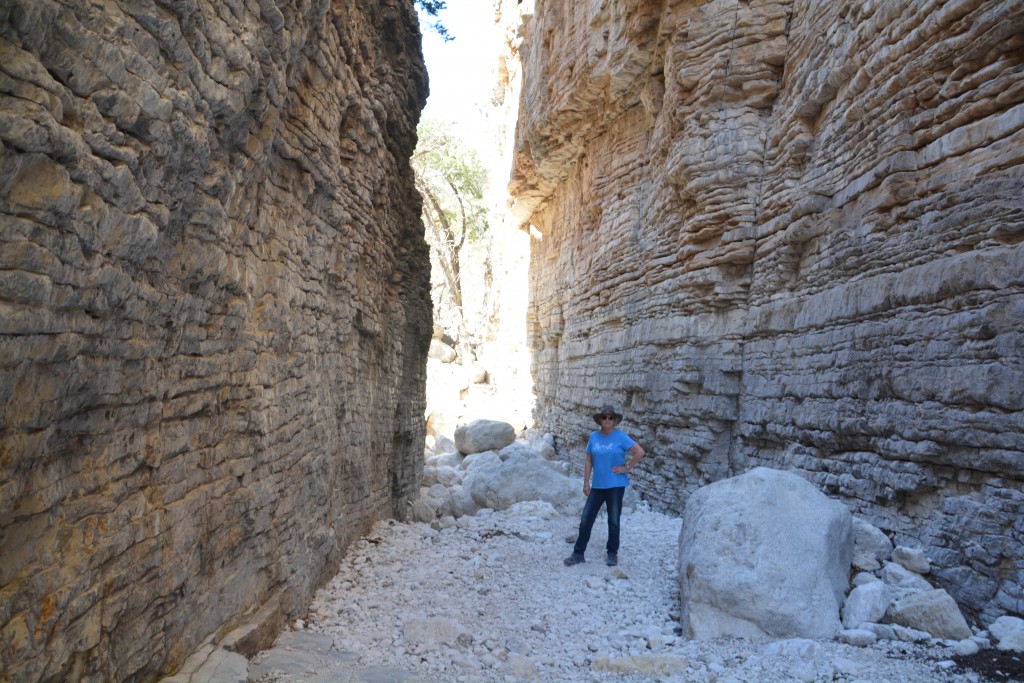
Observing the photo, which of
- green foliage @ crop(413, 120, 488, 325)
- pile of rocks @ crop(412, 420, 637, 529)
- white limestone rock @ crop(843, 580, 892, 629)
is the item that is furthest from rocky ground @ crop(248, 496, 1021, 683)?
green foliage @ crop(413, 120, 488, 325)

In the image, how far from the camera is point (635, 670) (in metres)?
4.22

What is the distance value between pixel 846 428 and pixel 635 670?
3.33 meters

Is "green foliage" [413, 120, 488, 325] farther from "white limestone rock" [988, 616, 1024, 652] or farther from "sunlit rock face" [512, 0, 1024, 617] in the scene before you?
"white limestone rock" [988, 616, 1024, 652]

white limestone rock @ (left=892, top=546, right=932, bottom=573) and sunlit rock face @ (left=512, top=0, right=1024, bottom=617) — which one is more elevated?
sunlit rock face @ (left=512, top=0, right=1024, bottom=617)

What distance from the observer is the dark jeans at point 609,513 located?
665cm

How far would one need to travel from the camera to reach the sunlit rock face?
4848mm

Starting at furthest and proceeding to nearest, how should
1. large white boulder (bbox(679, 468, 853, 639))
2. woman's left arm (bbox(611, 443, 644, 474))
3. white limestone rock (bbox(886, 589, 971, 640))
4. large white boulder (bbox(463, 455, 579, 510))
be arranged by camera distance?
large white boulder (bbox(463, 455, 579, 510))
woman's left arm (bbox(611, 443, 644, 474))
large white boulder (bbox(679, 468, 853, 639))
white limestone rock (bbox(886, 589, 971, 640))

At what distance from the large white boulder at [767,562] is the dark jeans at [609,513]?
3.84 feet

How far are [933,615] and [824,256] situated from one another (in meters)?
3.68

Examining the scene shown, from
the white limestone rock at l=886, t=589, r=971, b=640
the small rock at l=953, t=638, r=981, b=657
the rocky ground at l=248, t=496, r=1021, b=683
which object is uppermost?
the white limestone rock at l=886, t=589, r=971, b=640

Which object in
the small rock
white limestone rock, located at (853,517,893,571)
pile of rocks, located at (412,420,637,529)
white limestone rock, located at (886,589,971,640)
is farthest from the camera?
pile of rocks, located at (412,420,637,529)

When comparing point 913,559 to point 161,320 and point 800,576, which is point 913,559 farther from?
point 161,320

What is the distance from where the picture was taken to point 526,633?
16.1 feet

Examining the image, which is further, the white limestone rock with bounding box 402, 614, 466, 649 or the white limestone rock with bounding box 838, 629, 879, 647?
the white limestone rock with bounding box 402, 614, 466, 649
